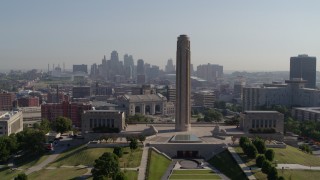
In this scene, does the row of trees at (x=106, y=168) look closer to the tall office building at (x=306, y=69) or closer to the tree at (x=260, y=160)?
the tree at (x=260, y=160)

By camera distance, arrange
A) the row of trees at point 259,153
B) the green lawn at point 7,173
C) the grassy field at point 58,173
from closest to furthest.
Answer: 1. the row of trees at point 259,153
2. the grassy field at point 58,173
3. the green lawn at point 7,173

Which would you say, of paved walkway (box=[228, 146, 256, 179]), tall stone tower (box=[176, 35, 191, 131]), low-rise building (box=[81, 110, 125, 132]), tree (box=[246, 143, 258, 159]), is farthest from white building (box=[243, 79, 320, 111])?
tree (box=[246, 143, 258, 159])

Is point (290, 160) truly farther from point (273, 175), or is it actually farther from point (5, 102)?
point (5, 102)

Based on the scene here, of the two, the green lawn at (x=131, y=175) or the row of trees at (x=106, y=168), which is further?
the green lawn at (x=131, y=175)

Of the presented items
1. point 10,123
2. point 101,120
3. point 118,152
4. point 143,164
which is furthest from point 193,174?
point 10,123

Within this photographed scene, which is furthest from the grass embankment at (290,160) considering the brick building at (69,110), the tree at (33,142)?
the brick building at (69,110)

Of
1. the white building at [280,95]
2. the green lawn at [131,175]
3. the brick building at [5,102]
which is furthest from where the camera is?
the brick building at [5,102]
